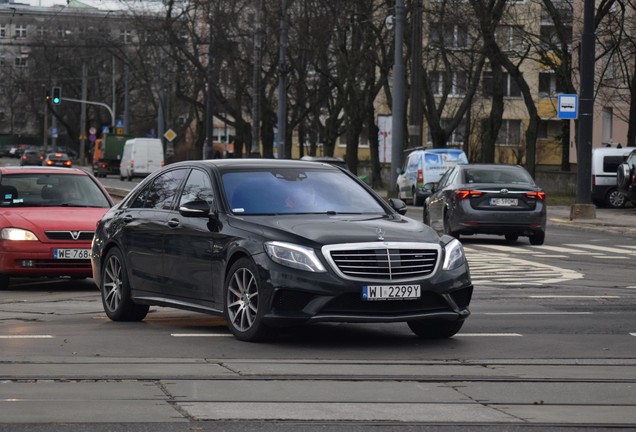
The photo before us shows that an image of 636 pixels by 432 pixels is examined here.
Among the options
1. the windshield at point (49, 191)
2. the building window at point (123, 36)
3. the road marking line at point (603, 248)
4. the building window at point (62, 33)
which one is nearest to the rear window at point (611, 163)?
the road marking line at point (603, 248)

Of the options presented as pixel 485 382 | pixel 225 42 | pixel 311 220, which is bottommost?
pixel 485 382

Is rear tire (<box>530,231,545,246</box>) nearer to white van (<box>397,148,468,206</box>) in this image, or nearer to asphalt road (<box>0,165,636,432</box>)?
asphalt road (<box>0,165,636,432</box>)

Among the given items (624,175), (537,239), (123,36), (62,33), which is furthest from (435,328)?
(62,33)

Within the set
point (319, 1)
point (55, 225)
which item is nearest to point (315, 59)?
point (319, 1)

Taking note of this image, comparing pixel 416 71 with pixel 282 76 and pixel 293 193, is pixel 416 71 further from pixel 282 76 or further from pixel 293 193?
pixel 293 193

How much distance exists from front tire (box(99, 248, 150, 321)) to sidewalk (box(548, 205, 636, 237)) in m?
18.1

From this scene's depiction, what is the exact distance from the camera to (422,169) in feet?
150

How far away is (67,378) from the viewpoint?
905 cm

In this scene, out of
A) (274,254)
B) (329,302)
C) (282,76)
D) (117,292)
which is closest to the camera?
(329,302)

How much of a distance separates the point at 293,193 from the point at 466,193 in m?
13.9

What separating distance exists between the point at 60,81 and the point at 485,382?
113850mm

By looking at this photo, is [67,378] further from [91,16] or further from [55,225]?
[91,16]

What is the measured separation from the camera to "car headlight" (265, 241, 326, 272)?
1049 cm

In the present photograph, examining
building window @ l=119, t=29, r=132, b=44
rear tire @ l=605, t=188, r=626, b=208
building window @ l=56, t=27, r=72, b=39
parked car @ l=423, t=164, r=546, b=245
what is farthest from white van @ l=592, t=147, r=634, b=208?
building window @ l=56, t=27, r=72, b=39
